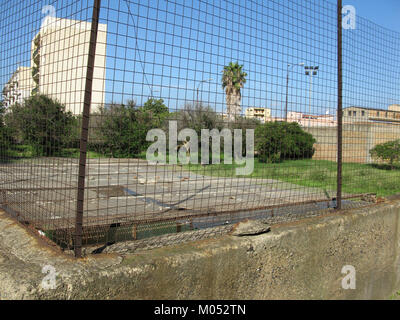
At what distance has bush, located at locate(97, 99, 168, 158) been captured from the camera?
238 centimetres

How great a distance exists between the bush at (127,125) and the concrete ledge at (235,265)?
2.69ft

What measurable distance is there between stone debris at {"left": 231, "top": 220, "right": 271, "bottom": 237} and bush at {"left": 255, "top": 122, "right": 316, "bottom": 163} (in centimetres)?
113

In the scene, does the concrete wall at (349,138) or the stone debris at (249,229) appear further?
the concrete wall at (349,138)

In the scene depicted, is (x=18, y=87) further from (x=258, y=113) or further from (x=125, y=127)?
(x=258, y=113)

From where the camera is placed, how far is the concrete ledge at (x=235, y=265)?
1.71 metres

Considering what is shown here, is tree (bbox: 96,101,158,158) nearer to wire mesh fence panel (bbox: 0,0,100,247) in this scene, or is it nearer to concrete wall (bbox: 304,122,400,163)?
wire mesh fence panel (bbox: 0,0,100,247)

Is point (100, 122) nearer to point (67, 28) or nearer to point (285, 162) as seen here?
point (67, 28)

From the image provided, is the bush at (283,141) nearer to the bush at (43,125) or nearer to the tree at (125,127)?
the tree at (125,127)

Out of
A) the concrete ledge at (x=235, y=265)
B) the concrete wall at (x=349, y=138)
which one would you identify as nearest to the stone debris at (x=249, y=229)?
the concrete ledge at (x=235, y=265)

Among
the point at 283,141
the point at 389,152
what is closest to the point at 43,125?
the point at 283,141

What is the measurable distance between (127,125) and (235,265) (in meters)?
1.33

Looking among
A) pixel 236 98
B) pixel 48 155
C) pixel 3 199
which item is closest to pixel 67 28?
pixel 48 155

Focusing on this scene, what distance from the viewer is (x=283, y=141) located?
369cm

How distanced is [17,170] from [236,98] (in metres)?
2.01
